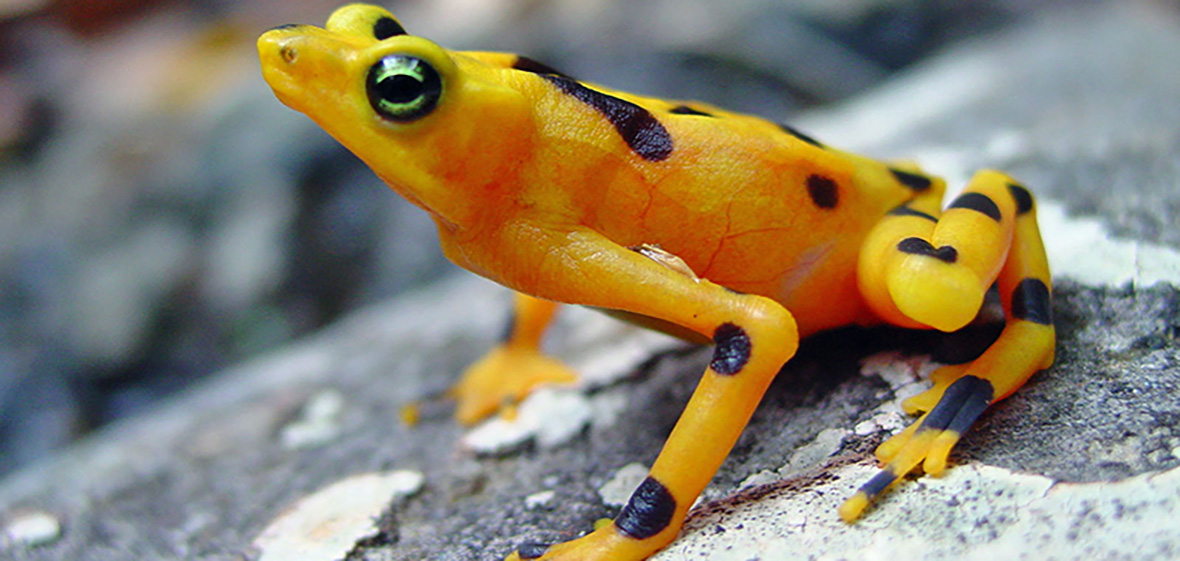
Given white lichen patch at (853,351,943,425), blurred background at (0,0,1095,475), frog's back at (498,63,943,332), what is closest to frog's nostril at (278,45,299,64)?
frog's back at (498,63,943,332)

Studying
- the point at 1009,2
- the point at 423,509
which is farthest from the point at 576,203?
the point at 1009,2

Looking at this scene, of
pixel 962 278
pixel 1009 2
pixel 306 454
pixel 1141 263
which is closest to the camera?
pixel 962 278

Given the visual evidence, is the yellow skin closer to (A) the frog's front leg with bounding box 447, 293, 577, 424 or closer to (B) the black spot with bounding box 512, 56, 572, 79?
(B) the black spot with bounding box 512, 56, 572, 79

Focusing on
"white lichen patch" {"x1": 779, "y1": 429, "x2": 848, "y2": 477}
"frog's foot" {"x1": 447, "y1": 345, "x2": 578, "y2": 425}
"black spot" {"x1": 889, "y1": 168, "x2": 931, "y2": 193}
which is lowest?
"white lichen patch" {"x1": 779, "y1": 429, "x2": 848, "y2": 477}

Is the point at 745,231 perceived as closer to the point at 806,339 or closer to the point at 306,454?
the point at 806,339

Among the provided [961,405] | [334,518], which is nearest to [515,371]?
[334,518]

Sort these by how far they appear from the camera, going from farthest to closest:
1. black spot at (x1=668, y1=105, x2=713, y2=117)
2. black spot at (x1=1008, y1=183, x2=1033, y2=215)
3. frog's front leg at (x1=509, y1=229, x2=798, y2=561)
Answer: black spot at (x1=1008, y1=183, x2=1033, y2=215) → black spot at (x1=668, y1=105, x2=713, y2=117) → frog's front leg at (x1=509, y1=229, x2=798, y2=561)
